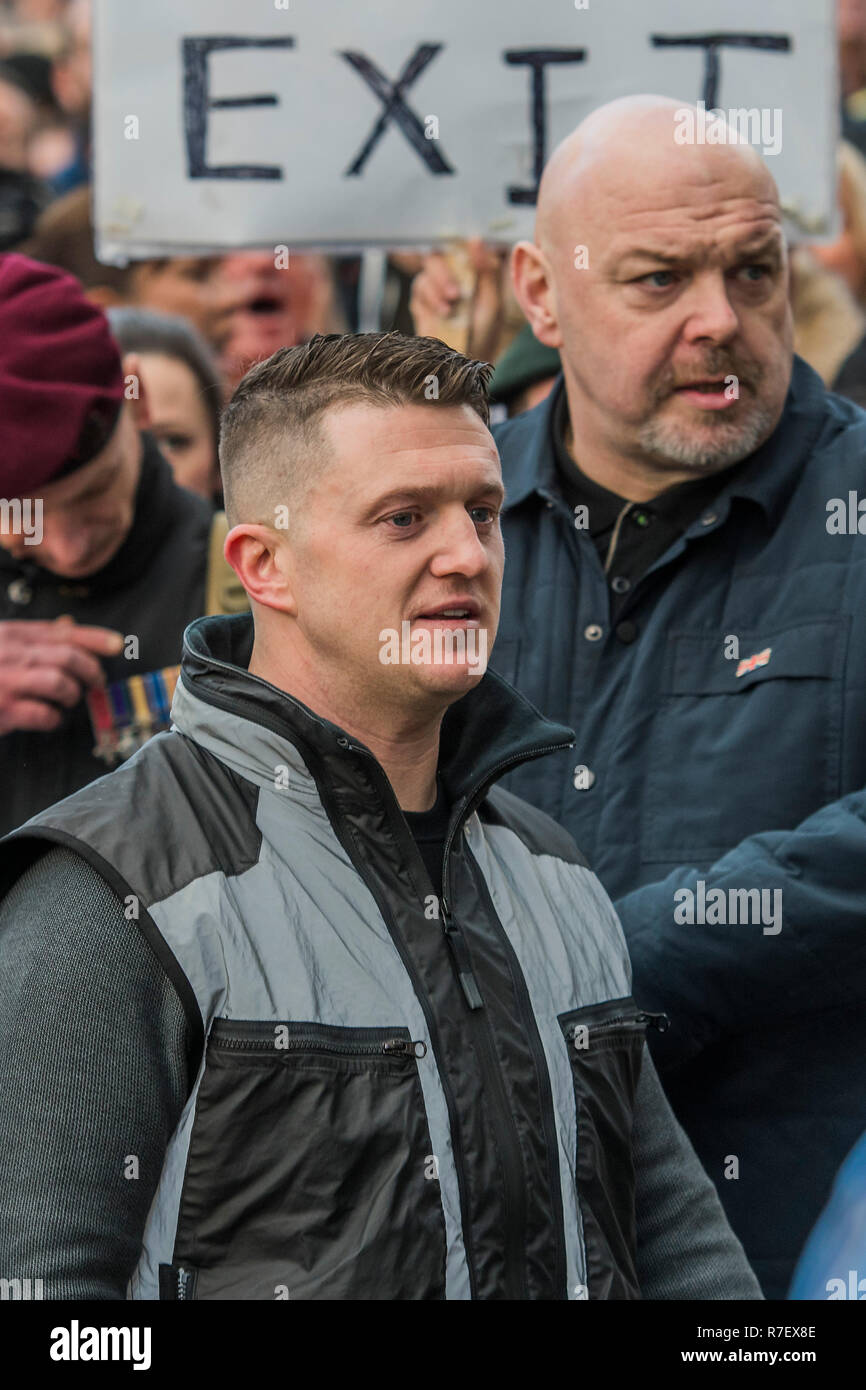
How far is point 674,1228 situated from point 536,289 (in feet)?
5.74

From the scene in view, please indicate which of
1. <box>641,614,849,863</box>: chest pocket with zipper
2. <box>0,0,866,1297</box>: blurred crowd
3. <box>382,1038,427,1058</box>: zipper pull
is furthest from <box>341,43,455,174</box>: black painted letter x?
<box>382,1038,427,1058</box>: zipper pull

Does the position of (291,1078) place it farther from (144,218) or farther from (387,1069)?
(144,218)

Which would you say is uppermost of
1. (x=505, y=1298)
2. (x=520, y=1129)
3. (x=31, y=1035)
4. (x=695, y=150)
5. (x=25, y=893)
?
(x=695, y=150)

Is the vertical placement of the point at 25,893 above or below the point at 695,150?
below

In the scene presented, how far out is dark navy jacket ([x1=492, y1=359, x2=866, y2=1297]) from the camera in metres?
2.50

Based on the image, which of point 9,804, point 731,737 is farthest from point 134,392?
point 731,737

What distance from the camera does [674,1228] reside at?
208 cm

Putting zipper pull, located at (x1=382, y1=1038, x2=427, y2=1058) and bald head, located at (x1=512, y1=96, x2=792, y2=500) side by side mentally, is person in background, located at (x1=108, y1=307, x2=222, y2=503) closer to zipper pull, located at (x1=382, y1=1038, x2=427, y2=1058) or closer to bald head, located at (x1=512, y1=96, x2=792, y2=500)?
bald head, located at (x1=512, y1=96, x2=792, y2=500)

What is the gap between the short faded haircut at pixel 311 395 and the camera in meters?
1.94

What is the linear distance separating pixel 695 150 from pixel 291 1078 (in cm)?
186

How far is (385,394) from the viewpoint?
1.94 meters

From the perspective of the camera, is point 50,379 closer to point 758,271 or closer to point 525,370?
point 525,370

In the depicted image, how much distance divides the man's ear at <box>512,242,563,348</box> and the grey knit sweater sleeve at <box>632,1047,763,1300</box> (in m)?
1.51

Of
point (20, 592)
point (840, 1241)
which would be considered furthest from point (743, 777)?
point (20, 592)
